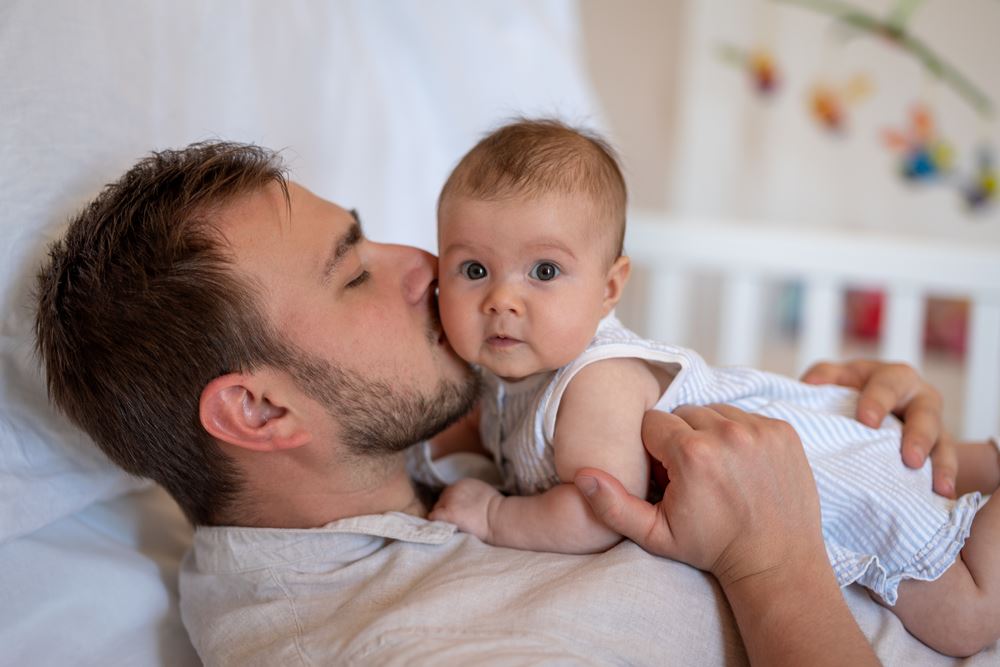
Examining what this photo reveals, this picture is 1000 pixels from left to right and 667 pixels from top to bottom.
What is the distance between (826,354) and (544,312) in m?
1.25

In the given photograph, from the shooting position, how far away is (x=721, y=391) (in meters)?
1.01

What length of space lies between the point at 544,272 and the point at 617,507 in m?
0.24

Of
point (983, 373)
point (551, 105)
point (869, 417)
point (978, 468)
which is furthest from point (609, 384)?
point (983, 373)

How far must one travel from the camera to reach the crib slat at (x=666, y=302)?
1.99 metres

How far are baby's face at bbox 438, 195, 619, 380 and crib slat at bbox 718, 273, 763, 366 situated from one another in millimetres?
1108

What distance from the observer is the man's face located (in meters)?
0.91

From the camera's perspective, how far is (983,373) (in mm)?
1822

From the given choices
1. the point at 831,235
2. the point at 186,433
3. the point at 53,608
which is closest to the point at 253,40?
the point at 186,433

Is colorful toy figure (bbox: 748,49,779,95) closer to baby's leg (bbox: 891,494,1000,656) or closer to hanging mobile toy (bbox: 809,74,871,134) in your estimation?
hanging mobile toy (bbox: 809,74,871,134)

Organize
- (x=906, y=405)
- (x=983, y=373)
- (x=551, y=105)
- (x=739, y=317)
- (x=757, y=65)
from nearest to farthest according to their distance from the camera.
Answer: (x=906, y=405), (x=551, y=105), (x=983, y=373), (x=739, y=317), (x=757, y=65)

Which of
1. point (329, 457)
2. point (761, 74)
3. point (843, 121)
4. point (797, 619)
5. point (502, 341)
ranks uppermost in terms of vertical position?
point (761, 74)

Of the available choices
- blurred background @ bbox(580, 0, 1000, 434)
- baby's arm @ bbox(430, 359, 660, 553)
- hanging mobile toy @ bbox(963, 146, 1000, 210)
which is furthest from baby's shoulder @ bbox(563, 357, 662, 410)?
hanging mobile toy @ bbox(963, 146, 1000, 210)

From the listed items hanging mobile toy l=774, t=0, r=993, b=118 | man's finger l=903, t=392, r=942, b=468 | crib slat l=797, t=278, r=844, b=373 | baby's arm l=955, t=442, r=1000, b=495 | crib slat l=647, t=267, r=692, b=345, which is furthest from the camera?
hanging mobile toy l=774, t=0, r=993, b=118

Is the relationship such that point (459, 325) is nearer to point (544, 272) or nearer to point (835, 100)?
point (544, 272)
